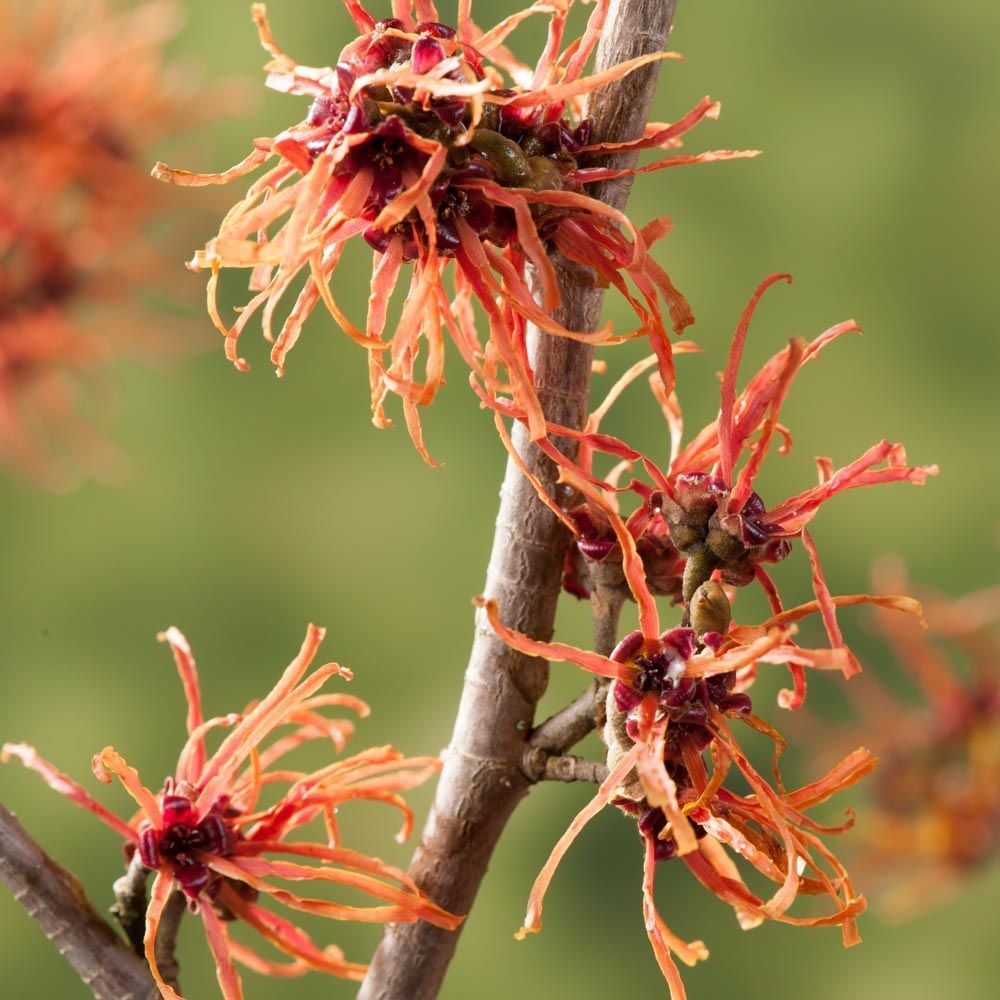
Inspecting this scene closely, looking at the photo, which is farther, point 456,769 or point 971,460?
point 971,460

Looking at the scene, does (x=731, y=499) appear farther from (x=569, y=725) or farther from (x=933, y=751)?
(x=933, y=751)

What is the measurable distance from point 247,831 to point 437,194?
0.87ft

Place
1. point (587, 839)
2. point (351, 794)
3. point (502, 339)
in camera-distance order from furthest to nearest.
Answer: point (587, 839) → point (351, 794) → point (502, 339)

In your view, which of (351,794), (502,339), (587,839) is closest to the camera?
(502,339)

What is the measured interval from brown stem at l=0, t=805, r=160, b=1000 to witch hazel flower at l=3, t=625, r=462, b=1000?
0.02 metres

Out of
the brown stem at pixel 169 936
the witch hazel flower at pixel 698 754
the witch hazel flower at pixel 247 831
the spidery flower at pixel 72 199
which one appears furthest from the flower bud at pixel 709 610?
the spidery flower at pixel 72 199

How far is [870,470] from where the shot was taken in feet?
1.36

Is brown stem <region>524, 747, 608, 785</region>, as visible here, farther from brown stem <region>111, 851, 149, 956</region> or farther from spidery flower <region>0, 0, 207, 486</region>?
spidery flower <region>0, 0, 207, 486</region>

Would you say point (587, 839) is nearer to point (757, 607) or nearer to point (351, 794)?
point (757, 607)

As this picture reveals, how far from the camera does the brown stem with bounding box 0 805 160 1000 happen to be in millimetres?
437

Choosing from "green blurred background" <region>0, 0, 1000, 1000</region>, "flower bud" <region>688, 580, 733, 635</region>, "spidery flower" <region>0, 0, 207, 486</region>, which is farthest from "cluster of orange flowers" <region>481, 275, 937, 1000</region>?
"spidery flower" <region>0, 0, 207, 486</region>

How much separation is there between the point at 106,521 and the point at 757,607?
0.55m

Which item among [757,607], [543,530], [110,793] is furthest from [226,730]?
[543,530]

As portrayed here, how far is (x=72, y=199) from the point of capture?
1108 mm
